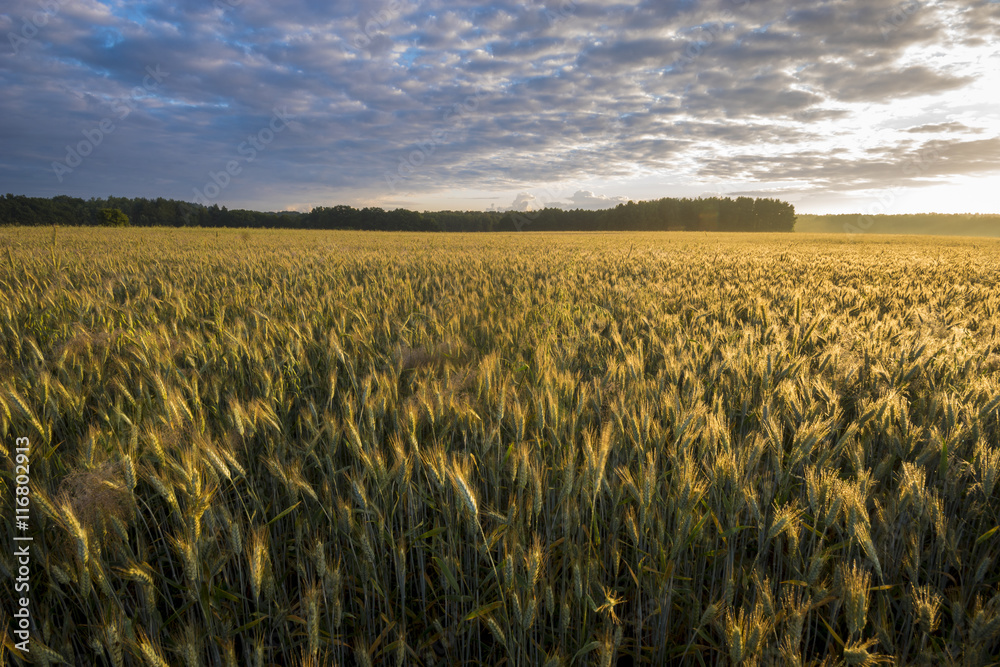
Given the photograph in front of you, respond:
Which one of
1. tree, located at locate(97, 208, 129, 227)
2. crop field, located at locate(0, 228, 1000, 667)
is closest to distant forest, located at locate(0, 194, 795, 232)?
tree, located at locate(97, 208, 129, 227)

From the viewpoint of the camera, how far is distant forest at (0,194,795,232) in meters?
47.8

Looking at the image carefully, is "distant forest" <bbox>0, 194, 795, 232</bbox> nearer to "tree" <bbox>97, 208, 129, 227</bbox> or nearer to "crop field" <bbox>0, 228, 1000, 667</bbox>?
"tree" <bbox>97, 208, 129, 227</bbox>

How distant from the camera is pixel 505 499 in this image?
172 centimetres

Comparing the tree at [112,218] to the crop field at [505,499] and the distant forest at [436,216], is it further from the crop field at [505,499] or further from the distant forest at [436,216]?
the crop field at [505,499]

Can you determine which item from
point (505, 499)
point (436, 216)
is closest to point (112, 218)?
point (436, 216)

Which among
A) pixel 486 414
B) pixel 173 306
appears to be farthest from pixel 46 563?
pixel 173 306

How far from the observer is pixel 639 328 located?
3.46 metres

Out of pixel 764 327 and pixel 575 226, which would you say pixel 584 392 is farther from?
pixel 575 226

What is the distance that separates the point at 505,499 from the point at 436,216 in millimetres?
73142

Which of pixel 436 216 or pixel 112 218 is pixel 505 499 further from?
pixel 436 216

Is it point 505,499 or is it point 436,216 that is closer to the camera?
point 505,499

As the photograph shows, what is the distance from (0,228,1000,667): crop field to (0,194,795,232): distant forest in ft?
177

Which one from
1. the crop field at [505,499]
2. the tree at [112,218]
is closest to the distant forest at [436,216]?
the tree at [112,218]

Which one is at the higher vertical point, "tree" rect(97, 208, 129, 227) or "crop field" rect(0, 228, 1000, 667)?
"tree" rect(97, 208, 129, 227)
